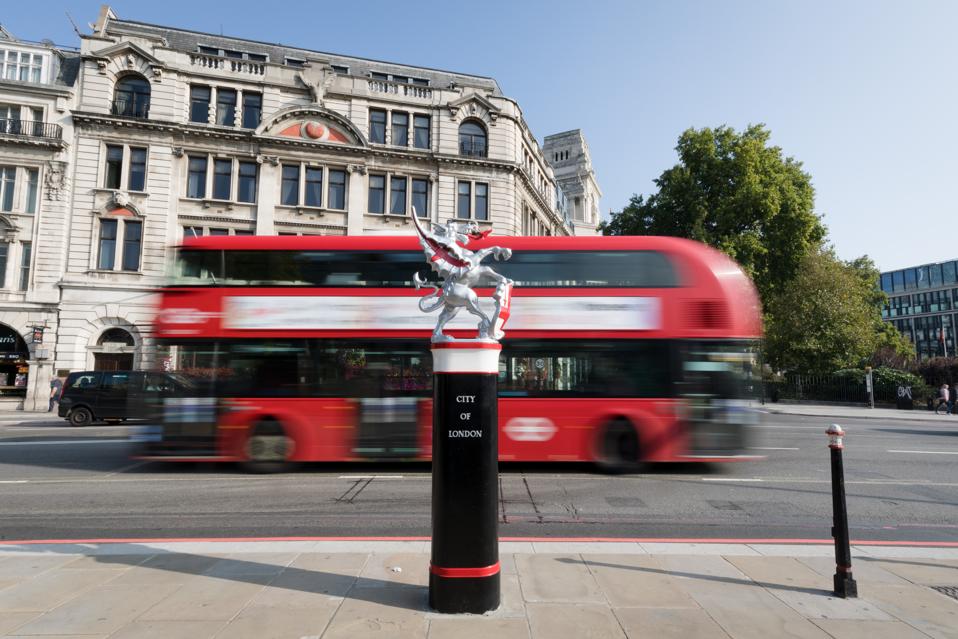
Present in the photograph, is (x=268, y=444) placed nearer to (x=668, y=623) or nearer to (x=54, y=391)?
(x=668, y=623)

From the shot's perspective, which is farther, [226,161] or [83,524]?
[226,161]

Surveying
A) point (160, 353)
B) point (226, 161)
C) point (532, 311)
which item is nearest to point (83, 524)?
point (160, 353)

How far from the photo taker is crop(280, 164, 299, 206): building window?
1143 inches

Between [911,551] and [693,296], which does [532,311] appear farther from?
[911,551]

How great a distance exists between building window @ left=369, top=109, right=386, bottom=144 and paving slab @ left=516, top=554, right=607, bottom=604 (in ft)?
94.6

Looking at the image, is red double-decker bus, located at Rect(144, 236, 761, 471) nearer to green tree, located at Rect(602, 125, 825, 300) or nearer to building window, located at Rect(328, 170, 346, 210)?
building window, located at Rect(328, 170, 346, 210)

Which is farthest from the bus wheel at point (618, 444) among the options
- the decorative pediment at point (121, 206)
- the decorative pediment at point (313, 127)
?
the decorative pediment at point (121, 206)

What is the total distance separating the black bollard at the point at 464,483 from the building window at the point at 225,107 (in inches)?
1162

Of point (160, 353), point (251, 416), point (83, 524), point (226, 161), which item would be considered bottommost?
point (83, 524)

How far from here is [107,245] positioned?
2677 centimetres

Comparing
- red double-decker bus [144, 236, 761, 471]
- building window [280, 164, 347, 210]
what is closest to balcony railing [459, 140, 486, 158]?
building window [280, 164, 347, 210]

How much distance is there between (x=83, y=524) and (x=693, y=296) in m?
8.94

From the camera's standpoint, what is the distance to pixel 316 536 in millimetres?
5793

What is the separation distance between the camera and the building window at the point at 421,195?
30.7 meters
